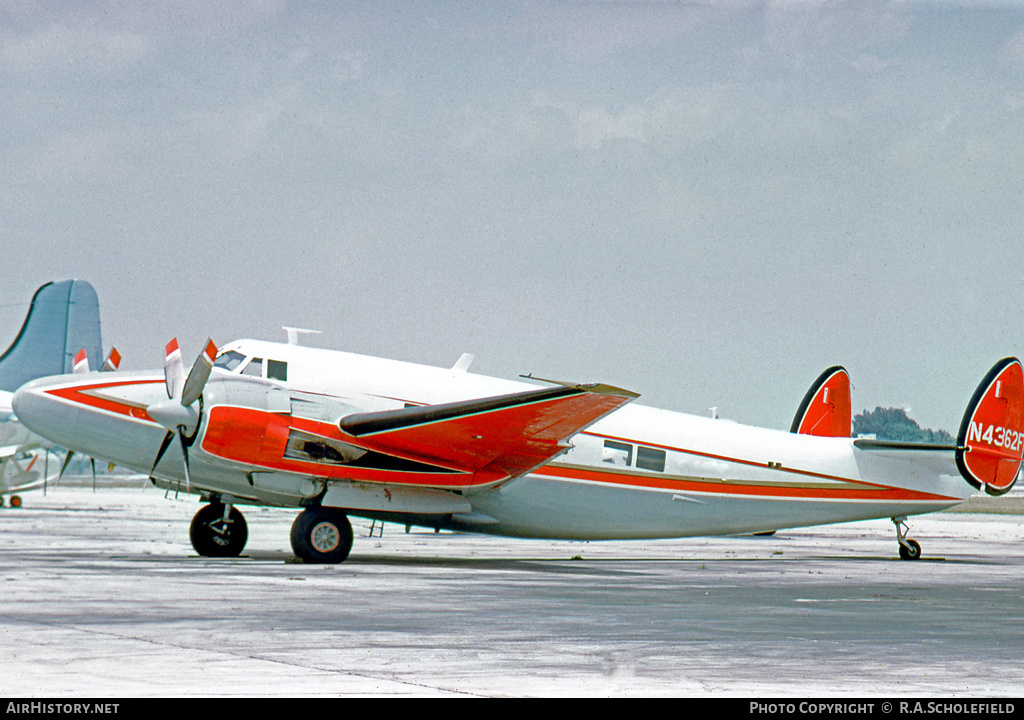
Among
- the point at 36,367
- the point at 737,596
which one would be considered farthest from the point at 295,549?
the point at 36,367

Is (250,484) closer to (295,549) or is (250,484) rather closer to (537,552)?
(295,549)

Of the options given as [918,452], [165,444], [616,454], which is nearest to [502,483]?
[616,454]

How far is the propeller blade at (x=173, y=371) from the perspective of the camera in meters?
18.5

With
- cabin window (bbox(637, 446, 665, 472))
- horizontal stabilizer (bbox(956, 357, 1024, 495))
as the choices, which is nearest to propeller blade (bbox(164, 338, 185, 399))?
cabin window (bbox(637, 446, 665, 472))

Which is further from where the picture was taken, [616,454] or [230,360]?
[616,454]

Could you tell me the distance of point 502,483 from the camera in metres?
20.5

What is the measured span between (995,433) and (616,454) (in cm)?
848

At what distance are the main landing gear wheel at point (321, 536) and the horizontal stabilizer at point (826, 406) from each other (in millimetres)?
15909

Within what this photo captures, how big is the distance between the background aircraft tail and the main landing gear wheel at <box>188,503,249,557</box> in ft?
126

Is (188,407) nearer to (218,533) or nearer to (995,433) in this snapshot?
(218,533)

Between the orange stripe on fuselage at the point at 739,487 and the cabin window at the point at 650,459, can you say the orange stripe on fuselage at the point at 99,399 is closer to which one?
the orange stripe on fuselage at the point at 739,487

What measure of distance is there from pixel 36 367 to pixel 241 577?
45.5 metres

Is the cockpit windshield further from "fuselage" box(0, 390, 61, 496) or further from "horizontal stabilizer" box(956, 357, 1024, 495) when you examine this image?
"fuselage" box(0, 390, 61, 496)
